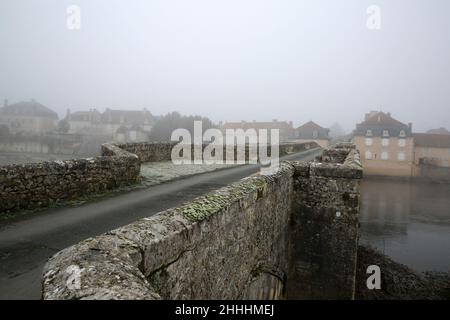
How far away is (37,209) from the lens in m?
6.80

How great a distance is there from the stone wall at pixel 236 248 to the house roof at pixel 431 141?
63.1m

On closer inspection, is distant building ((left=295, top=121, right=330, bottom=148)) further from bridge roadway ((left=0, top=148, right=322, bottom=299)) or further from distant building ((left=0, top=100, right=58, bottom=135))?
distant building ((left=0, top=100, right=58, bottom=135))

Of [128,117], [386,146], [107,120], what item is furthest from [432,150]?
[107,120]

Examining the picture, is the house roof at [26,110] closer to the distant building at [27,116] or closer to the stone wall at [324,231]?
the distant building at [27,116]

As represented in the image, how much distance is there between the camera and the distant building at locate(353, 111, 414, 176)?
58531 millimetres

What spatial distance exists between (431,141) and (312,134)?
21614 millimetres

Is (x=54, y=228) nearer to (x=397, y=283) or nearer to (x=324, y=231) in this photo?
(x=324, y=231)

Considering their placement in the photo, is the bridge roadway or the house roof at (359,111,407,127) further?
the house roof at (359,111,407,127)

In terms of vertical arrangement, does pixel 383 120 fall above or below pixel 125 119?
below

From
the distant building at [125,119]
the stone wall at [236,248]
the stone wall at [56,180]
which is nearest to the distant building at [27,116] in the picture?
the distant building at [125,119]

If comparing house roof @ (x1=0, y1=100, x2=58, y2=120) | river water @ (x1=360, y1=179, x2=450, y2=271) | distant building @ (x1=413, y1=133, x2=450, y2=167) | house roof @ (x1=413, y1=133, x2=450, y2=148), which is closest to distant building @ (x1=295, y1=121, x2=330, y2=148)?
distant building @ (x1=413, y1=133, x2=450, y2=167)

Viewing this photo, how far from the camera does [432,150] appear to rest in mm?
60500

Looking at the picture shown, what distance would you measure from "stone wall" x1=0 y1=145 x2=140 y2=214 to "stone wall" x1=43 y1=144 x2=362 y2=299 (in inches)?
173
